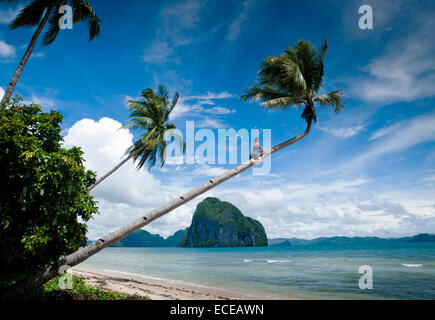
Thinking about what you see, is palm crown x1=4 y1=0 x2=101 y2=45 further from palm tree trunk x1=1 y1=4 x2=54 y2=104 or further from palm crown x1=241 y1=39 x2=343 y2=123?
palm crown x1=241 y1=39 x2=343 y2=123

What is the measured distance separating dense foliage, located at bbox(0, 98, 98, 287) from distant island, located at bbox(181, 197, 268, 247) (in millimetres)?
120863

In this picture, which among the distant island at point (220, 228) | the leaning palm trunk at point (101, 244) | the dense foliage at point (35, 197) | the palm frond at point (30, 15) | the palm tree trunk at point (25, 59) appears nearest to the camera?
the dense foliage at point (35, 197)

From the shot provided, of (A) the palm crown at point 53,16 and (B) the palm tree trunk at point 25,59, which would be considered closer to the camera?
(B) the palm tree trunk at point 25,59

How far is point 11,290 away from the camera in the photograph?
16.1 feet

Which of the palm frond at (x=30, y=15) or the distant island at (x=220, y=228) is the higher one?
the palm frond at (x=30, y=15)

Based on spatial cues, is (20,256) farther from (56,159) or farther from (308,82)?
(308,82)

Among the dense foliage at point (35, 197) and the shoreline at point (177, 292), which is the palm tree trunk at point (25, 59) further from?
the shoreline at point (177, 292)

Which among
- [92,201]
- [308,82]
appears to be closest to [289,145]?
[308,82]

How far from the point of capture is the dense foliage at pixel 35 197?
4414mm

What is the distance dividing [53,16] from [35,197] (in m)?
8.92

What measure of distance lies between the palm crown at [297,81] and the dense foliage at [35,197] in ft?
20.2

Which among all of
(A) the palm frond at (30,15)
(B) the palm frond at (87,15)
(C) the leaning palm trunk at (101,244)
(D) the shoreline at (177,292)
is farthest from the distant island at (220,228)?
(C) the leaning palm trunk at (101,244)
